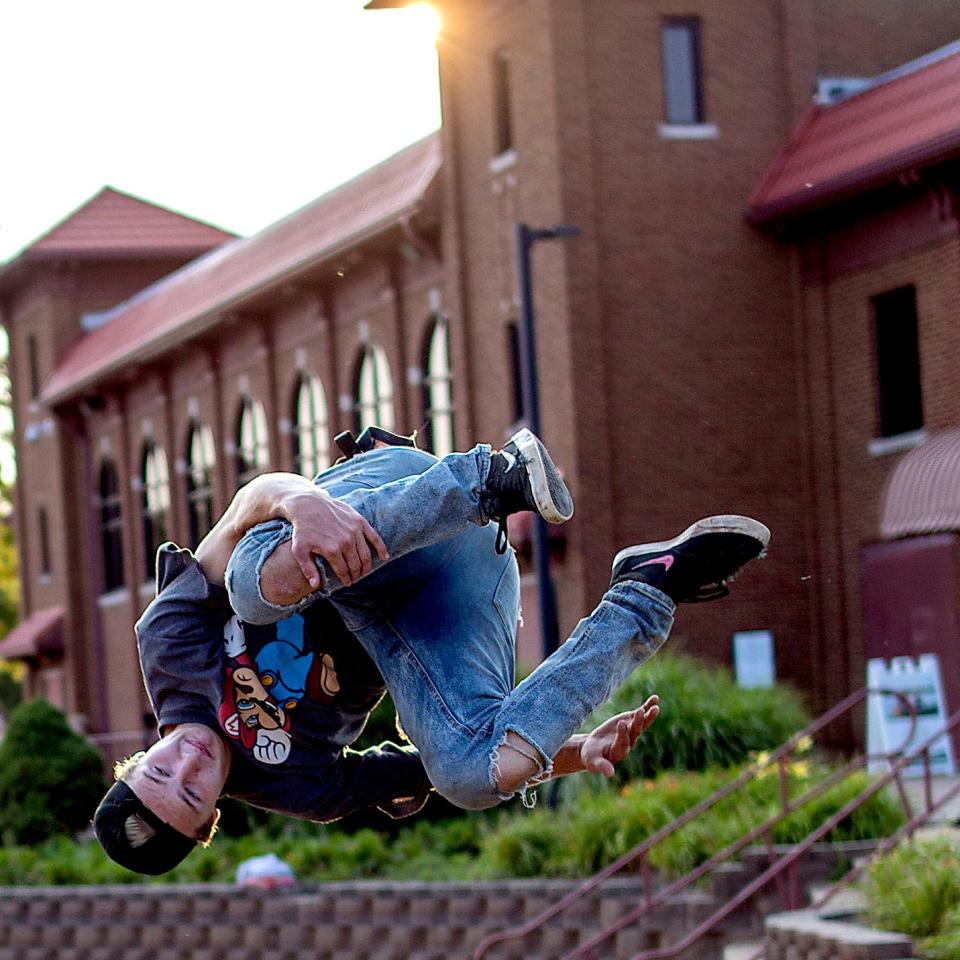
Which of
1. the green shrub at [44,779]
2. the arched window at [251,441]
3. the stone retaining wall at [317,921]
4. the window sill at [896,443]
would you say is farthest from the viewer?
the arched window at [251,441]

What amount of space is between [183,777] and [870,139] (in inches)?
834

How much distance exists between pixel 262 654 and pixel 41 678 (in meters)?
43.2

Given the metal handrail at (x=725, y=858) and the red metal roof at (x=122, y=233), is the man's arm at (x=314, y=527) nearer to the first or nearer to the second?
the metal handrail at (x=725, y=858)

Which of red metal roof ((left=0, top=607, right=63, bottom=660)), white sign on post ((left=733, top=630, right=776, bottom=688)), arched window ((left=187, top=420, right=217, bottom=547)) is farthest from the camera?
red metal roof ((left=0, top=607, right=63, bottom=660))

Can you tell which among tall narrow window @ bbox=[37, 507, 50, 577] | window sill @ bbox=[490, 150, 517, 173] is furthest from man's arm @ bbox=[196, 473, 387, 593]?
tall narrow window @ bbox=[37, 507, 50, 577]

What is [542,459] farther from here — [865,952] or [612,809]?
[612,809]

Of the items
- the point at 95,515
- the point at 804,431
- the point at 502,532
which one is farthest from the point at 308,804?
the point at 95,515

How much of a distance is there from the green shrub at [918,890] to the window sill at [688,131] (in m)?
14.2

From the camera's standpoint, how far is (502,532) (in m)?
5.50

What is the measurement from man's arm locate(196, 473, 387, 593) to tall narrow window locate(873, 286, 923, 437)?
21079 millimetres

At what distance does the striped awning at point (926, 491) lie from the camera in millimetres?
23219

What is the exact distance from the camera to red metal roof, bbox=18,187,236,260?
4462 cm

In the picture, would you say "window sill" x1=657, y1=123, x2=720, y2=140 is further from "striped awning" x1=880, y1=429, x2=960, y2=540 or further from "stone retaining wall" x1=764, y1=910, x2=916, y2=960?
"stone retaining wall" x1=764, y1=910, x2=916, y2=960

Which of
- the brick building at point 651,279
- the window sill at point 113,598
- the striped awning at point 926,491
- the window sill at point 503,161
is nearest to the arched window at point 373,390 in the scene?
the brick building at point 651,279
